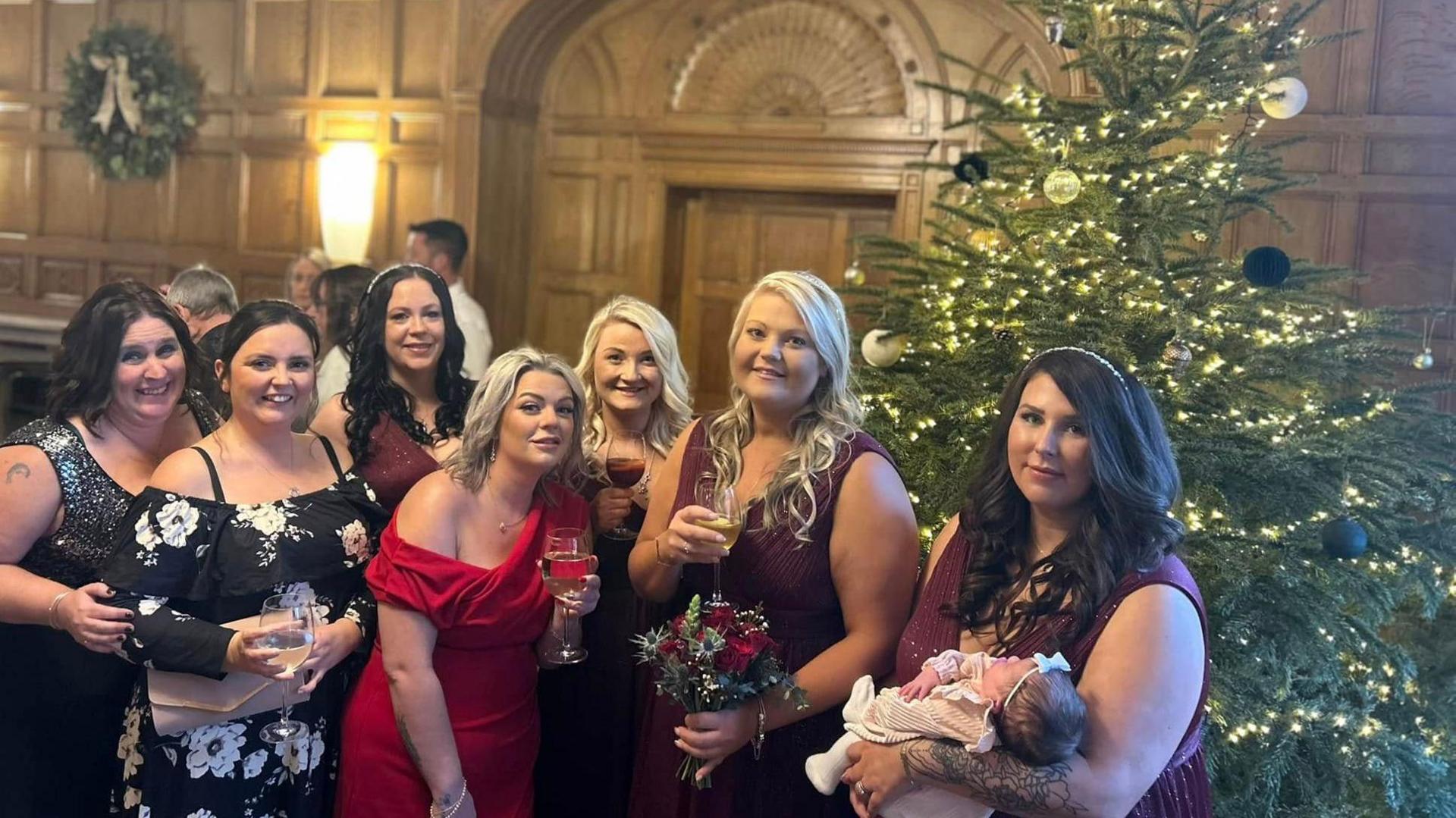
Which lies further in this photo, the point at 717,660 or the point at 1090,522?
the point at 717,660

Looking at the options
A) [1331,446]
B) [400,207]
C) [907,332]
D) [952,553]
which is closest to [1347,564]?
[1331,446]

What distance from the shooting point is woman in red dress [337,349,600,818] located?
2.46 metres

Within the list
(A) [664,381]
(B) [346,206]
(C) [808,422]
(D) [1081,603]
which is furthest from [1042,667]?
(B) [346,206]

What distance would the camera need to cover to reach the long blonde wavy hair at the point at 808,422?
2.42m

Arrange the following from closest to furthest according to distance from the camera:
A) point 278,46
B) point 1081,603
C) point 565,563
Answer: point 1081,603 < point 565,563 < point 278,46

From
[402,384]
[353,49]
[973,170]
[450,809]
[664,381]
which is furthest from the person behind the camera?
[353,49]

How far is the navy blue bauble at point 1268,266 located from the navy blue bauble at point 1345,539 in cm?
69

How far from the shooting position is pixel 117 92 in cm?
761

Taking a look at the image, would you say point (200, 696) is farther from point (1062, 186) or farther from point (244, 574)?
point (1062, 186)

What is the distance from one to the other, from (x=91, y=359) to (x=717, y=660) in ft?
4.94

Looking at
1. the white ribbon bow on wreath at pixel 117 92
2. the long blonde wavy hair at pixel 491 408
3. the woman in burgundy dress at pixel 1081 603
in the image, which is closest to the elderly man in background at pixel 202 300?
the long blonde wavy hair at pixel 491 408

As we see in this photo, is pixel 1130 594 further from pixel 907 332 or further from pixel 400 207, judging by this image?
pixel 400 207

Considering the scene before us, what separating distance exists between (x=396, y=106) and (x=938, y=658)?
19.4ft

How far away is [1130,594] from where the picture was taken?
1.96 m
